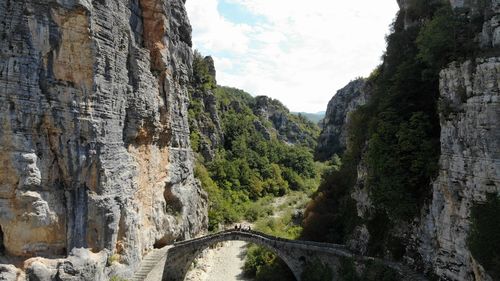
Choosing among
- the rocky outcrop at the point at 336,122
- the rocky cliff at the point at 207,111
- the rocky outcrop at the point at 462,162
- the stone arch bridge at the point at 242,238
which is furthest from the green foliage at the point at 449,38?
the rocky outcrop at the point at 336,122

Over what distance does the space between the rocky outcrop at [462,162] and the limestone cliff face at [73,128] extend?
1516 centimetres

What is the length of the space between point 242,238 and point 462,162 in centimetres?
1727

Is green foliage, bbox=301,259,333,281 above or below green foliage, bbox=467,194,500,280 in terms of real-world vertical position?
below

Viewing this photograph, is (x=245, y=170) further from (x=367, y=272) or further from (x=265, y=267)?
(x=367, y=272)

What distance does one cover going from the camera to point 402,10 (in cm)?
2839

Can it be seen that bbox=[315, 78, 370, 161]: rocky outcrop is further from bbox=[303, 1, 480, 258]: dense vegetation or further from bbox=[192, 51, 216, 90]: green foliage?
bbox=[303, 1, 480, 258]: dense vegetation

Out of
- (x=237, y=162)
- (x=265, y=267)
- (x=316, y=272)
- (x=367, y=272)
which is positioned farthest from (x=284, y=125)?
(x=367, y=272)

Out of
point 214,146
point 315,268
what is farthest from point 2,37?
point 214,146

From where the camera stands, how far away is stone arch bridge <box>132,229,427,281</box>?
23.5 meters

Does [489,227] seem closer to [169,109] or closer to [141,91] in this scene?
[141,91]

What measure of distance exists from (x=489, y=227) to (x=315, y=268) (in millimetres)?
13123

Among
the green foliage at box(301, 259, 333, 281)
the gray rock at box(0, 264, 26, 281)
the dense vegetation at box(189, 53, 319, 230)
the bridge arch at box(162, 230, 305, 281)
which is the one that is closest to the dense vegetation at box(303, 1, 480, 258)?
the green foliage at box(301, 259, 333, 281)

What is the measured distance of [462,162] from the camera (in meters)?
15.4

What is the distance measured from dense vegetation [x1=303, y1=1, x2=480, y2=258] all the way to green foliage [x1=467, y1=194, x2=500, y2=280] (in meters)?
3.62
